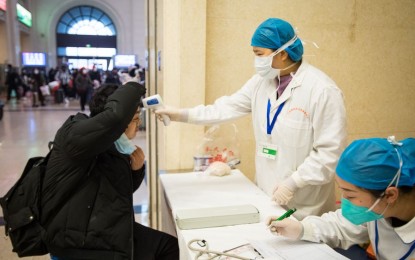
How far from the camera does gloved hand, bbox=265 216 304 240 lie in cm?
138

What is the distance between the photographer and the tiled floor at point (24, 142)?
12.7 feet

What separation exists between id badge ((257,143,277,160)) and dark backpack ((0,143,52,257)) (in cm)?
109

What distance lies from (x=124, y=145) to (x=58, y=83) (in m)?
14.9

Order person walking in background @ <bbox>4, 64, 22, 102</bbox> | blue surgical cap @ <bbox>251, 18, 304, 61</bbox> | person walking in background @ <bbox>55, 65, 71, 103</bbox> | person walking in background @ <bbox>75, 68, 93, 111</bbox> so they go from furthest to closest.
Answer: person walking in background @ <bbox>55, 65, 71, 103</bbox>
person walking in background @ <bbox>4, 64, 22, 102</bbox>
person walking in background @ <bbox>75, 68, 93, 111</bbox>
blue surgical cap @ <bbox>251, 18, 304, 61</bbox>

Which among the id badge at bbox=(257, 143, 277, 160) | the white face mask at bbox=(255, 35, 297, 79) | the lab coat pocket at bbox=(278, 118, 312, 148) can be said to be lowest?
the id badge at bbox=(257, 143, 277, 160)

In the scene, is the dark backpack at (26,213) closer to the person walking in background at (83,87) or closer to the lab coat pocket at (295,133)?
the lab coat pocket at (295,133)

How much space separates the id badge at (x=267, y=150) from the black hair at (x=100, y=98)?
837mm

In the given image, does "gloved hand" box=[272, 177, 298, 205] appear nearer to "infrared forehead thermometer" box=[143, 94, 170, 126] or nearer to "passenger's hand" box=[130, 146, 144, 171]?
"passenger's hand" box=[130, 146, 144, 171]

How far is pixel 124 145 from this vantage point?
5.72 feet

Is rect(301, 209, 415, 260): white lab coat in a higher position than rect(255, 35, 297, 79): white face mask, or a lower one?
lower

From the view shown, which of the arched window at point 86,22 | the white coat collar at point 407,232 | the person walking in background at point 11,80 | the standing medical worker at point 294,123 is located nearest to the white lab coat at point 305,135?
the standing medical worker at point 294,123

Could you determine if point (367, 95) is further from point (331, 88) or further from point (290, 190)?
point (290, 190)

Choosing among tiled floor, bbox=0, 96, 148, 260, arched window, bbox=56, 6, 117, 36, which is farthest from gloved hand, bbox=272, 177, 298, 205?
arched window, bbox=56, 6, 117, 36

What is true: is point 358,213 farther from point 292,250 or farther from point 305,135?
point 305,135
